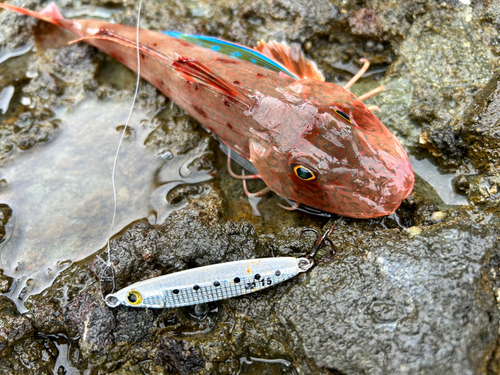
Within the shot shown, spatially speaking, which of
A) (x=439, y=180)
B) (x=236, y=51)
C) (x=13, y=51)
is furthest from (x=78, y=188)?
(x=439, y=180)

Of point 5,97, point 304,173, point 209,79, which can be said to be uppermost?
point 209,79

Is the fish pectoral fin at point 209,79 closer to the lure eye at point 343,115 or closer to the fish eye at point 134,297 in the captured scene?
A: the lure eye at point 343,115

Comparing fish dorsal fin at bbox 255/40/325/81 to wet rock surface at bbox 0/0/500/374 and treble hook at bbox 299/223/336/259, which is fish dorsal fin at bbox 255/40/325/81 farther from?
treble hook at bbox 299/223/336/259

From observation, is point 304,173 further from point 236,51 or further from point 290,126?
point 236,51

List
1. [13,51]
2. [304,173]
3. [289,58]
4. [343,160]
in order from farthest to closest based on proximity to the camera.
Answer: [13,51] < [289,58] < [304,173] < [343,160]

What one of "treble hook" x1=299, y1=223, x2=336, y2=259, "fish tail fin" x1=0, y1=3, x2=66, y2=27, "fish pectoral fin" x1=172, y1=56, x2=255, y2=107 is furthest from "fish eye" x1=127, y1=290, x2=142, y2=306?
"fish tail fin" x1=0, y1=3, x2=66, y2=27

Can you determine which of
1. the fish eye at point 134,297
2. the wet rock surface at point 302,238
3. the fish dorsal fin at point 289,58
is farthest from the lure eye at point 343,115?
the fish eye at point 134,297

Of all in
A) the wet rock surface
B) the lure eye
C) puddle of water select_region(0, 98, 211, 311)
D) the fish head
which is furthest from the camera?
puddle of water select_region(0, 98, 211, 311)
